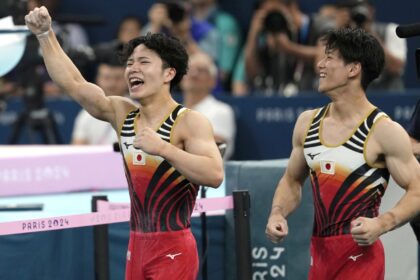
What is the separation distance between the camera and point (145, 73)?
15.7 feet

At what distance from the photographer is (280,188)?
494cm

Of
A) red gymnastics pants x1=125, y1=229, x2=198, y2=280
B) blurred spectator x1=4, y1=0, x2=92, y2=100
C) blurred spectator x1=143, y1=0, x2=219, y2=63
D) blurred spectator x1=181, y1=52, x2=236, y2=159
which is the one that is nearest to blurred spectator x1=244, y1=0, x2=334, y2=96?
blurred spectator x1=143, y1=0, x2=219, y2=63

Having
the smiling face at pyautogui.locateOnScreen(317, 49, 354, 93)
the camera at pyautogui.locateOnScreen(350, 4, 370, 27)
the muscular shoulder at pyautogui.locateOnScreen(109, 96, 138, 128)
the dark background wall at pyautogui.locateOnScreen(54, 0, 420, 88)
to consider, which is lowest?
the muscular shoulder at pyautogui.locateOnScreen(109, 96, 138, 128)

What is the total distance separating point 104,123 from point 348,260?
489 centimetres


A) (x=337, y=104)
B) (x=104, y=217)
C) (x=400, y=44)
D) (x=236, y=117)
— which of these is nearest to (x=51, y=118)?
(x=236, y=117)

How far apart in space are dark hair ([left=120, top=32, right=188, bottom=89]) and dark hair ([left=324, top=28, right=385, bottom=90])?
27.5 inches

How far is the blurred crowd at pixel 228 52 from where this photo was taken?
8.98 meters

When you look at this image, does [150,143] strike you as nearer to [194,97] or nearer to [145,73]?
[145,73]

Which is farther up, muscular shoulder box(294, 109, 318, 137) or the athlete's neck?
the athlete's neck

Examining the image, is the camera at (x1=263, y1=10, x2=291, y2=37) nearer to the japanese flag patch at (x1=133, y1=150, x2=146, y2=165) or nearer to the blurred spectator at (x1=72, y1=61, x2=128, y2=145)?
the blurred spectator at (x1=72, y1=61, x2=128, y2=145)

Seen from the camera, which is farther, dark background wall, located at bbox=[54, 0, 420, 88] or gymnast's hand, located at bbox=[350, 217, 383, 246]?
dark background wall, located at bbox=[54, 0, 420, 88]

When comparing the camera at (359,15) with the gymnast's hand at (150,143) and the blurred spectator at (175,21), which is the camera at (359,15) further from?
the gymnast's hand at (150,143)

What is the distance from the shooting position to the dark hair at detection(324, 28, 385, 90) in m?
4.71

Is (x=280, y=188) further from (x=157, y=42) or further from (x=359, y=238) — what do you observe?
(x=157, y=42)
